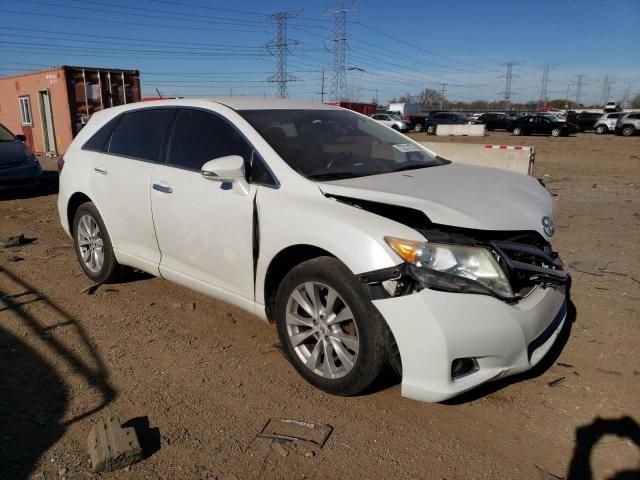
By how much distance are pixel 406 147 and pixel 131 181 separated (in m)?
2.26

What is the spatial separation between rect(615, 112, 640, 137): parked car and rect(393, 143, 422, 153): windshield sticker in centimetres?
3453

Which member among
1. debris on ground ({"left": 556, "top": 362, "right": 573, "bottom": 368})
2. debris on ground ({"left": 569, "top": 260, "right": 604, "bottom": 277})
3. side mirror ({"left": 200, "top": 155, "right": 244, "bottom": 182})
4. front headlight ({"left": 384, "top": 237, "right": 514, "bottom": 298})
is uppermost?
side mirror ({"left": 200, "top": 155, "right": 244, "bottom": 182})

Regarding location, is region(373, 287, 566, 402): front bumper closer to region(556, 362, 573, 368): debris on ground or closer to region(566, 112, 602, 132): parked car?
region(556, 362, 573, 368): debris on ground

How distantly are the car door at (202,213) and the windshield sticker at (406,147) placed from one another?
130cm

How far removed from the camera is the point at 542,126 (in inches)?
1367

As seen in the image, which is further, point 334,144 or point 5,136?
point 5,136

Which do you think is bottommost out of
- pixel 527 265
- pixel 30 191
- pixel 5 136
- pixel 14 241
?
pixel 30 191

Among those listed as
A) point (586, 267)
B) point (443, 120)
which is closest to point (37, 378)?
point (586, 267)

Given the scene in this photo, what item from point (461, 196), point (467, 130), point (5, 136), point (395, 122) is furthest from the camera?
point (395, 122)

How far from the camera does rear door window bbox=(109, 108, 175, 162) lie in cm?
416

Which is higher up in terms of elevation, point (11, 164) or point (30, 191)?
point (11, 164)

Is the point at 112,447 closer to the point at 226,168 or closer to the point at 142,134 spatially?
the point at 226,168

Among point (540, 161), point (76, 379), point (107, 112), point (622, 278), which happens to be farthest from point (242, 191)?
point (540, 161)

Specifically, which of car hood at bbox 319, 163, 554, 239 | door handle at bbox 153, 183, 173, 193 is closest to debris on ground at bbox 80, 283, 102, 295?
door handle at bbox 153, 183, 173, 193
